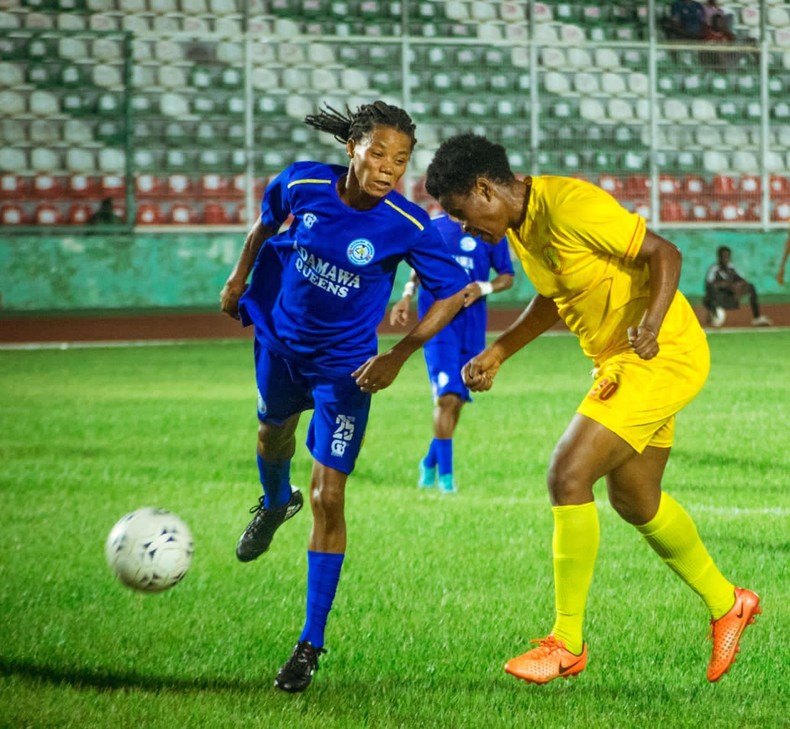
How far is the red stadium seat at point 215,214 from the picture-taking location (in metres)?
26.2

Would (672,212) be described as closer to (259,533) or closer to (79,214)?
(79,214)

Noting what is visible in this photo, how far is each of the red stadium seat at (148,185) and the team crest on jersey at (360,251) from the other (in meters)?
21.9

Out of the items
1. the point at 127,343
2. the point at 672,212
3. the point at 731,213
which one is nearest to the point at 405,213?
the point at 127,343

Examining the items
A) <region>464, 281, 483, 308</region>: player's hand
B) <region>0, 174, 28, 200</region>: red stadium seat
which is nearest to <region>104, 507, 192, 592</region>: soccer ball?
<region>464, 281, 483, 308</region>: player's hand

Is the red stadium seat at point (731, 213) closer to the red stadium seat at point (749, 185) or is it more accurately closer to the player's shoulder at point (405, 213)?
the red stadium seat at point (749, 185)

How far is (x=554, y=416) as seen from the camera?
12234 mm

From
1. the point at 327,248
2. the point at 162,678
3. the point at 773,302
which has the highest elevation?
the point at 327,248

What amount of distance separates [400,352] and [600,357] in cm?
72

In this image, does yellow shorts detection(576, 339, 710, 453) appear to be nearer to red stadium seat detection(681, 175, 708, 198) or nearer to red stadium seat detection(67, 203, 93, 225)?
red stadium seat detection(67, 203, 93, 225)

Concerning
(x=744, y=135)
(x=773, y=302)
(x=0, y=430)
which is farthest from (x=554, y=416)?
(x=744, y=135)

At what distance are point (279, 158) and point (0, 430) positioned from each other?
52.4ft

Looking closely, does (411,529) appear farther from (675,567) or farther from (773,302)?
(773,302)

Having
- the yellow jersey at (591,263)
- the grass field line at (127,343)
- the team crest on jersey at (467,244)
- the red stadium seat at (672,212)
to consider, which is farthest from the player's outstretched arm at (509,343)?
the red stadium seat at (672,212)

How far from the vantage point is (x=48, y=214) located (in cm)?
2536
